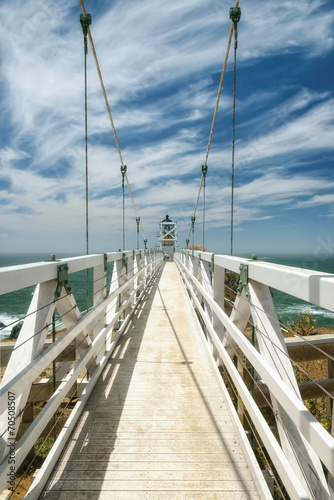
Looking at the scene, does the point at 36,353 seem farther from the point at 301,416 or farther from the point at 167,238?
the point at 167,238

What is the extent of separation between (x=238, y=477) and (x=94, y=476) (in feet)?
3.29

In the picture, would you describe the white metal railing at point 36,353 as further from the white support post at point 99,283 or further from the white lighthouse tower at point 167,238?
the white lighthouse tower at point 167,238

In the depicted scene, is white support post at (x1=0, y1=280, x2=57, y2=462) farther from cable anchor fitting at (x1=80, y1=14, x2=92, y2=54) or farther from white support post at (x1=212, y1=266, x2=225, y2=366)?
cable anchor fitting at (x1=80, y1=14, x2=92, y2=54)

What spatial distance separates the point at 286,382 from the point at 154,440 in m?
1.29

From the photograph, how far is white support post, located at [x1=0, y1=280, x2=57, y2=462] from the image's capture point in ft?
5.02

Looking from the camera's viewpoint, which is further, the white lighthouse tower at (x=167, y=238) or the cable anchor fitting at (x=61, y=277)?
the white lighthouse tower at (x=167, y=238)

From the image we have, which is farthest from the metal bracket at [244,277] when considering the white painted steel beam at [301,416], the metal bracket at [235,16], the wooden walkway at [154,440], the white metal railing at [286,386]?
the metal bracket at [235,16]

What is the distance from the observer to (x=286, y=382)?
1.58 metres

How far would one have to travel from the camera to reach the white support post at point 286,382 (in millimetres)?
1327

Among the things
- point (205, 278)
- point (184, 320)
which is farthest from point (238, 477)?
point (184, 320)

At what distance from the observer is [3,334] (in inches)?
867

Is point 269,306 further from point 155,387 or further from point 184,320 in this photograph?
point 184,320

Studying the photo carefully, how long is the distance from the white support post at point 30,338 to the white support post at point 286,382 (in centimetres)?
140

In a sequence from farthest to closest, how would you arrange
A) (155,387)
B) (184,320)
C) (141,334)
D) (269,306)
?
1. (184,320)
2. (141,334)
3. (155,387)
4. (269,306)
